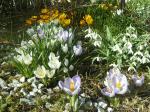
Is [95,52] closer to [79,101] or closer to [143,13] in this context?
[79,101]

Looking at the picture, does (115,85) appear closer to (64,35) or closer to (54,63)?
(54,63)

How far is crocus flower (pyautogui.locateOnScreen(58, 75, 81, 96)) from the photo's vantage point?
3607 mm

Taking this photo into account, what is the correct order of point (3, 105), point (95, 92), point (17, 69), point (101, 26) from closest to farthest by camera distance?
1. point (3, 105)
2. point (95, 92)
3. point (17, 69)
4. point (101, 26)

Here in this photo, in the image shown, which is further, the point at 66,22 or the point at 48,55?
the point at 66,22

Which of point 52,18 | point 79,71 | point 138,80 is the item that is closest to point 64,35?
point 79,71

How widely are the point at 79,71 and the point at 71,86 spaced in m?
0.69

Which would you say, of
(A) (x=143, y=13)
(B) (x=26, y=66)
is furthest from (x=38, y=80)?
(A) (x=143, y=13)

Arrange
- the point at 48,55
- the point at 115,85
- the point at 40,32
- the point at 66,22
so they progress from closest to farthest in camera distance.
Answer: the point at 115,85, the point at 48,55, the point at 40,32, the point at 66,22

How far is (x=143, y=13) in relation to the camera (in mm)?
5477

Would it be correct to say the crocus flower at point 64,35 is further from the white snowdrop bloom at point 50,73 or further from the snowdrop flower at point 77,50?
the white snowdrop bloom at point 50,73

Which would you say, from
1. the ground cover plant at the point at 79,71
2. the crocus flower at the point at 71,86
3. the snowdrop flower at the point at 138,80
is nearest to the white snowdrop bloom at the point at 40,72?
the ground cover plant at the point at 79,71

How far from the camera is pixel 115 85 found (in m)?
3.77

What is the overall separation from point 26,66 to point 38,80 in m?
0.19

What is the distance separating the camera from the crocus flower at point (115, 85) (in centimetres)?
373
